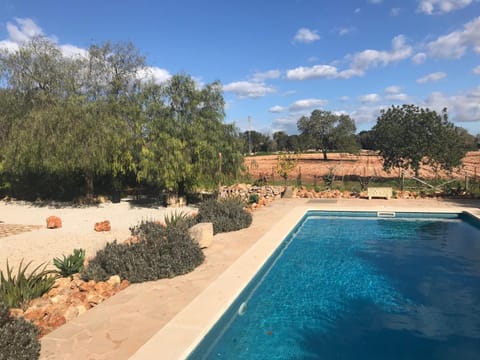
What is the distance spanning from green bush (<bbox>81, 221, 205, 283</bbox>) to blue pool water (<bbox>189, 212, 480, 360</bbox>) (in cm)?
153

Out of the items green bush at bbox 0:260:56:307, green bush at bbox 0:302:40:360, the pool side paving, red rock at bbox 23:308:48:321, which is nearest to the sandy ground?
green bush at bbox 0:260:56:307

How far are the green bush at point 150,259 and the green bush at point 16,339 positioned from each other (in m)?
2.77

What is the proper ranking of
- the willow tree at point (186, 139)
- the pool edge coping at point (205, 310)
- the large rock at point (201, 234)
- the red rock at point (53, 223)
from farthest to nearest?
the willow tree at point (186, 139) → the red rock at point (53, 223) → the large rock at point (201, 234) → the pool edge coping at point (205, 310)

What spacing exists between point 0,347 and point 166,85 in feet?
47.8

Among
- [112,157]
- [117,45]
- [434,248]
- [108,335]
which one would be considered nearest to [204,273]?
[108,335]

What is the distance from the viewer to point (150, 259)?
7.59 meters

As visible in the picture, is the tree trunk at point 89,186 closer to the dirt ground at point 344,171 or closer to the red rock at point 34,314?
the dirt ground at point 344,171

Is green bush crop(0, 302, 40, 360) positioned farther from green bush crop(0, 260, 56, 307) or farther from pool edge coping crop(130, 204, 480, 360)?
green bush crop(0, 260, 56, 307)

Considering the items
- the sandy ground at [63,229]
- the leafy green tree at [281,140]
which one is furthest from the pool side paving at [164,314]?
the leafy green tree at [281,140]

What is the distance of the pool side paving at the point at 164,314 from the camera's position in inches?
178

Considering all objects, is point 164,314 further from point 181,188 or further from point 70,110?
point 70,110

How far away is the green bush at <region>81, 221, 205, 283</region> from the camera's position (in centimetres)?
725

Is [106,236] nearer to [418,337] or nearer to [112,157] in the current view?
[112,157]

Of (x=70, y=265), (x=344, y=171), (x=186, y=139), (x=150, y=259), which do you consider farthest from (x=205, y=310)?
(x=344, y=171)
